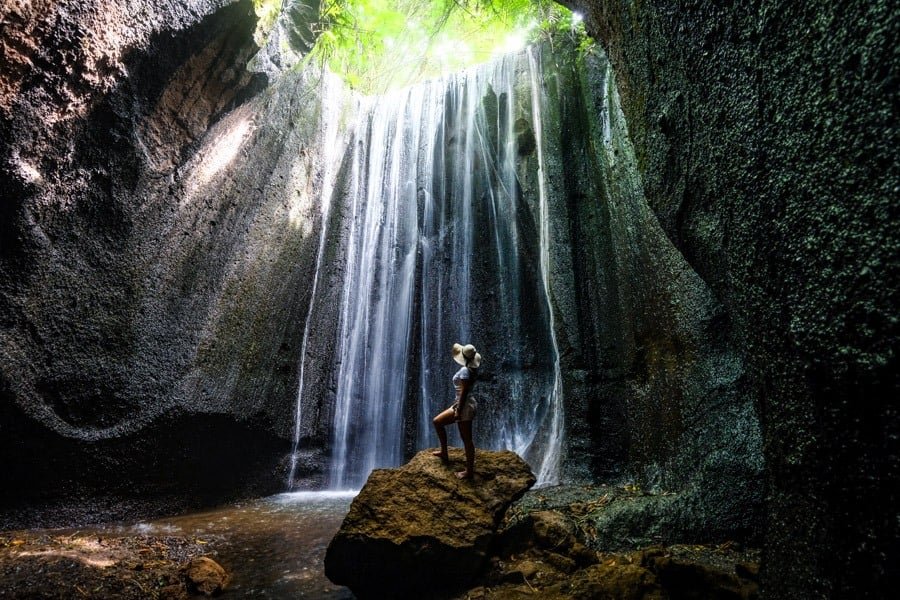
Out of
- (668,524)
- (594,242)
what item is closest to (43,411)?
(668,524)

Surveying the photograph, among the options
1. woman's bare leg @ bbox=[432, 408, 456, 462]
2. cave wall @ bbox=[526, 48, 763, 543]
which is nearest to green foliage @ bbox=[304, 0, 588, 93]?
cave wall @ bbox=[526, 48, 763, 543]

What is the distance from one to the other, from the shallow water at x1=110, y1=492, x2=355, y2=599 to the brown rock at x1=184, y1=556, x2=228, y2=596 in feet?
0.31

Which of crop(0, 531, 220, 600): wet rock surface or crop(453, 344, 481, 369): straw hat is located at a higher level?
crop(453, 344, 481, 369): straw hat

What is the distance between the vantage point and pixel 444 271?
10812 mm

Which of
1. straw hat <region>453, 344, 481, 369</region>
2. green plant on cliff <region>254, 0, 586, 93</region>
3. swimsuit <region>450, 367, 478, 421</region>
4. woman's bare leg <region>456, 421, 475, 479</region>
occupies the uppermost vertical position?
green plant on cliff <region>254, 0, 586, 93</region>

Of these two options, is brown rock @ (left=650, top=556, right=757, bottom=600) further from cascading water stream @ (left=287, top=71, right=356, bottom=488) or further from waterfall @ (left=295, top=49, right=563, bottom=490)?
cascading water stream @ (left=287, top=71, right=356, bottom=488)

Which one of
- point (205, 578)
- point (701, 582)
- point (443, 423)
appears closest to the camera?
point (701, 582)

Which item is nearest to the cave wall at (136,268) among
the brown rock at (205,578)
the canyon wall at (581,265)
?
the canyon wall at (581,265)

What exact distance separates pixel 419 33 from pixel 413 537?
1346 cm

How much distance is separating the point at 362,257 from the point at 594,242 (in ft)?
18.0

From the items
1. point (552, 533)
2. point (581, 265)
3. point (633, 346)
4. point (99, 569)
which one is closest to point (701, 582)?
point (552, 533)

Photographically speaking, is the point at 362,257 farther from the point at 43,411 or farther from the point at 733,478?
the point at 733,478

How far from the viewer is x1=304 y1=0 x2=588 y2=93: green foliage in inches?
343

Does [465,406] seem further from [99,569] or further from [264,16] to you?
[264,16]
